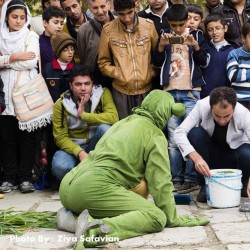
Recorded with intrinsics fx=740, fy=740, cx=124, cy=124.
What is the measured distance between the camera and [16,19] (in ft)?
25.5

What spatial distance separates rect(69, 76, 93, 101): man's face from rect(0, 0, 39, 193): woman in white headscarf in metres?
0.52

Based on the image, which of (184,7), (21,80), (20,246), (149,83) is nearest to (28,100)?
(21,80)

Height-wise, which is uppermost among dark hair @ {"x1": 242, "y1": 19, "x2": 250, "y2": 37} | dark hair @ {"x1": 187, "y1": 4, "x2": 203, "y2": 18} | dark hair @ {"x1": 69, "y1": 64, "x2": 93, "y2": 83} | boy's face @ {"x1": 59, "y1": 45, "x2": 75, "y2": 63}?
dark hair @ {"x1": 187, "y1": 4, "x2": 203, "y2": 18}

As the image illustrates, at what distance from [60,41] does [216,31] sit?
1659 millimetres

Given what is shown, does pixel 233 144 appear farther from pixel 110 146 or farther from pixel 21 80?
pixel 21 80

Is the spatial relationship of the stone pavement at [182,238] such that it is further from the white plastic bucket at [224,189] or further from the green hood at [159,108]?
the green hood at [159,108]

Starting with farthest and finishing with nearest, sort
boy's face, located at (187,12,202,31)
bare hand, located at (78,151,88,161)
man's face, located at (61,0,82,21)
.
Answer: man's face, located at (61,0,82,21) < boy's face, located at (187,12,202,31) < bare hand, located at (78,151,88,161)

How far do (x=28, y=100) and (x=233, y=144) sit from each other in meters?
2.19

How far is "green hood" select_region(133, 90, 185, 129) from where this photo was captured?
606cm

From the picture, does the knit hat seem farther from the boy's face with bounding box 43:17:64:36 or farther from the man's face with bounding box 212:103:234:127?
the man's face with bounding box 212:103:234:127

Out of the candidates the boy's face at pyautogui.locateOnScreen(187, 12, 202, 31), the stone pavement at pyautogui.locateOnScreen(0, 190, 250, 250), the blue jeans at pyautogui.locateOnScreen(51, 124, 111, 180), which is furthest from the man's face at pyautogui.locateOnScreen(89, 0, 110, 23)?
the stone pavement at pyautogui.locateOnScreen(0, 190, 250, 250)

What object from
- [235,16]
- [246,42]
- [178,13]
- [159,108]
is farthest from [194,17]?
[159,108]

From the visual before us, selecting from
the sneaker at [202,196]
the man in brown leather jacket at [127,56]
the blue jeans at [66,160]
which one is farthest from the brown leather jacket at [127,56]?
the sneaker at [202,196]

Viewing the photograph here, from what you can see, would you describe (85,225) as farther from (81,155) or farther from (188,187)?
(188,187)
